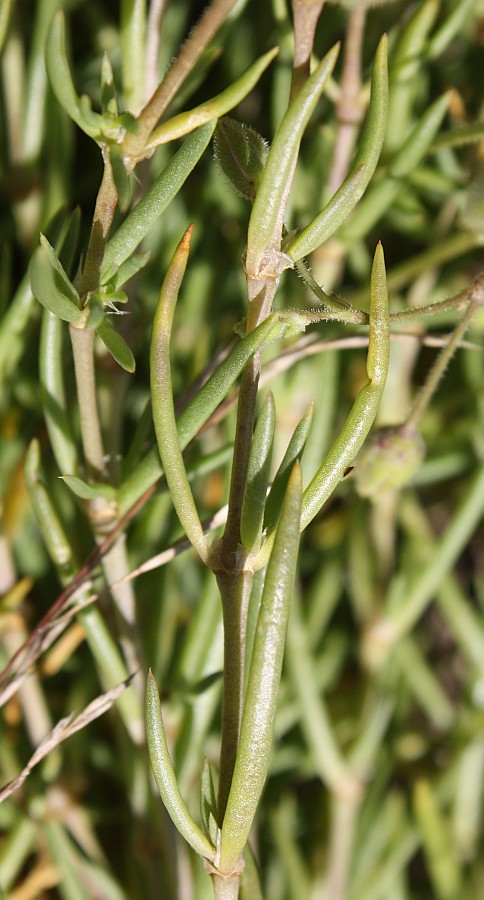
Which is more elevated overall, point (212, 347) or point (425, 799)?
point (212, 347)

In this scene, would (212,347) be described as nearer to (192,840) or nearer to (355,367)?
(355,367)

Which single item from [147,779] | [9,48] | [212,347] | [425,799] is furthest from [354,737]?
[9,48]

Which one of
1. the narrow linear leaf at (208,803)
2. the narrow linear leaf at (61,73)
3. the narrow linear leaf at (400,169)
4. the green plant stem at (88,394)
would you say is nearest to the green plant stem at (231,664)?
the narrow linear leaf at (208,803)

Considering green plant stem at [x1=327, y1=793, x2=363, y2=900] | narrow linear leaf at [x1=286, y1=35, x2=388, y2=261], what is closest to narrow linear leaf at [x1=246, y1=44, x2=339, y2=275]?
narrow linear leaf at [x1=286, y1=35, x2=388, y2=261]

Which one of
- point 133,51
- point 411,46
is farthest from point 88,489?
point 411,46

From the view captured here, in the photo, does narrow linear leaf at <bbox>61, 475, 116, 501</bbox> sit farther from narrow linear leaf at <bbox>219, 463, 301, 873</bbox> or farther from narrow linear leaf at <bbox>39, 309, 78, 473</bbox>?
narrow linear leaf at <bbox>219, 463, 301, 873</bbox>

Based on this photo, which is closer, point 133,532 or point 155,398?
point 155,398
